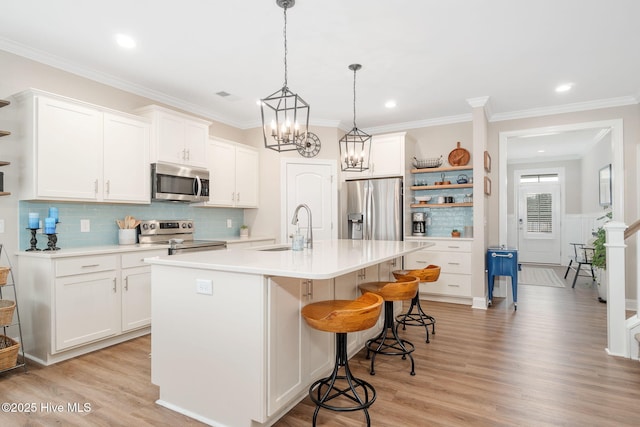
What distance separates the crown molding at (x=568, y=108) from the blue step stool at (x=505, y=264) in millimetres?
1935

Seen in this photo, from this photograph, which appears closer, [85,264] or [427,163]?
[85,264]

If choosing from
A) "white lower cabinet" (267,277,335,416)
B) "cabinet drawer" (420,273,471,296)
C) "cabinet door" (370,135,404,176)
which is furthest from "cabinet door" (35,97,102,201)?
"cabinet drawer" (420,273,471,296)

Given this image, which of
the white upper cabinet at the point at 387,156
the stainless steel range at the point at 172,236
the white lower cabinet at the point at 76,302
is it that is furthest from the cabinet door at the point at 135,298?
the white upper cabinet at the point at 387,156

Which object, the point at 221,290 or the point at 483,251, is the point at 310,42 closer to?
the point at 221,290

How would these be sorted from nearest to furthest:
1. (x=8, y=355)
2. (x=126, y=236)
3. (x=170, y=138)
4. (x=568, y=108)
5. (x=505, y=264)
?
(x=8, y=355), (x=126, y=236), (x=170, y=138), (x=505, y=264), (x=568, y=108)

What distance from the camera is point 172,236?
4.29 meters

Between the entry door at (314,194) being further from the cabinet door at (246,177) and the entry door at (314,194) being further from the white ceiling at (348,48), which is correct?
the white ceiling at (348,48)

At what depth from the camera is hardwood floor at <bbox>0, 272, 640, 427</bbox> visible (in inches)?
80.7

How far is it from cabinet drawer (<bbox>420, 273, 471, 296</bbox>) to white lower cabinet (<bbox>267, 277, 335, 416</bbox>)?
2878mm

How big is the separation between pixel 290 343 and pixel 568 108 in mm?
4938

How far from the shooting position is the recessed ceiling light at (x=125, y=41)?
9.54 feet

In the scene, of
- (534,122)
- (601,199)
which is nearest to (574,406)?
(534,122)

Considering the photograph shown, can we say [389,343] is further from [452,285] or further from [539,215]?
[539,215]

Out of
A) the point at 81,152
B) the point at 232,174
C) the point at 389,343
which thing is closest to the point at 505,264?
the point at 389,343
